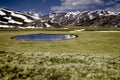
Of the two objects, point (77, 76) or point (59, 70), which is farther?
point (59, 70)

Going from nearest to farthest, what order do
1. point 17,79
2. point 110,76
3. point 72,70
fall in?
point 17,79
point 110,76
point 72,70

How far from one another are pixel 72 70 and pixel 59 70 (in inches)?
32.2

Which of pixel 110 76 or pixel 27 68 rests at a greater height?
pixel 27 68

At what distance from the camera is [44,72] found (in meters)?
10.5

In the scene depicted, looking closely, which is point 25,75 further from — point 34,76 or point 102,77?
point 102,77

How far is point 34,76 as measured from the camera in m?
9.88

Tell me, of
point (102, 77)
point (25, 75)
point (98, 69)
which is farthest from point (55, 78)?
point (98, 69)

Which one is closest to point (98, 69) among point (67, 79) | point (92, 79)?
point (92, 79)

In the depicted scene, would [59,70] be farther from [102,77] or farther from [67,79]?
[102,77]

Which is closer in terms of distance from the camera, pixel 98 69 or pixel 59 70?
pixel 59 70

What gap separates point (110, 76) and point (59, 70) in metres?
2.98

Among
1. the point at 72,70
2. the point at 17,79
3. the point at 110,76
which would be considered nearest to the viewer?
the point at 17,79

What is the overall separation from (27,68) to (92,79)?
3921mm

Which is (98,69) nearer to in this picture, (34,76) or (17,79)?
(34,76)
